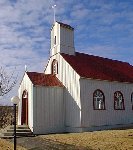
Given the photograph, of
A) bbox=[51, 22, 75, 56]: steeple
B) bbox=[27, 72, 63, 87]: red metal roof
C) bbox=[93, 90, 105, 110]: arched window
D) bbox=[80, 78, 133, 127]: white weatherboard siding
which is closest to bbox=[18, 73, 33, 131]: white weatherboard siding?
bbox=[27, 72, 63, 87]: red metal roof

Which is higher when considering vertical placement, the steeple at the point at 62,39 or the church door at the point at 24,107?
the steeple at the point at 62,39

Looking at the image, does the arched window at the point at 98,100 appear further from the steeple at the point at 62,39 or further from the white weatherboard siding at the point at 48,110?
the steeple at the point at 62,39

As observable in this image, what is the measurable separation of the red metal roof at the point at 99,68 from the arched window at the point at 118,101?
4.52ft

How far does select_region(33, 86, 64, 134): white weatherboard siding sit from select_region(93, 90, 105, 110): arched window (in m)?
3.01

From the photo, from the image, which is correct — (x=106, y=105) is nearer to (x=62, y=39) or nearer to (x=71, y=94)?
(x=71, y=94)

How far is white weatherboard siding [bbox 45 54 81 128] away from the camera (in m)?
25.8

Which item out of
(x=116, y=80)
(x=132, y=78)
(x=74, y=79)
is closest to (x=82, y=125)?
(x=74, y=79)

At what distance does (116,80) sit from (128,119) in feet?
13.6

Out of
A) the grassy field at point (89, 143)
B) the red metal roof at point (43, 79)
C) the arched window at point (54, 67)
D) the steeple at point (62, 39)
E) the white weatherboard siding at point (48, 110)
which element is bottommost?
the grassy field at point (89, 143)

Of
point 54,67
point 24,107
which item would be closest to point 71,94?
point 54,67

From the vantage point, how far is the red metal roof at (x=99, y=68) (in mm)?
27467

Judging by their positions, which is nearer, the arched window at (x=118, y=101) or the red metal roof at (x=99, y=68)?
the red metal roof at (x=99, y=68)

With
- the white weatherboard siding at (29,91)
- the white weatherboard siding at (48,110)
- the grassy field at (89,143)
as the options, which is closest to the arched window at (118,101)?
the white weatherboard siding at (48,110)

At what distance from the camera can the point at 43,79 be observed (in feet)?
89.6
